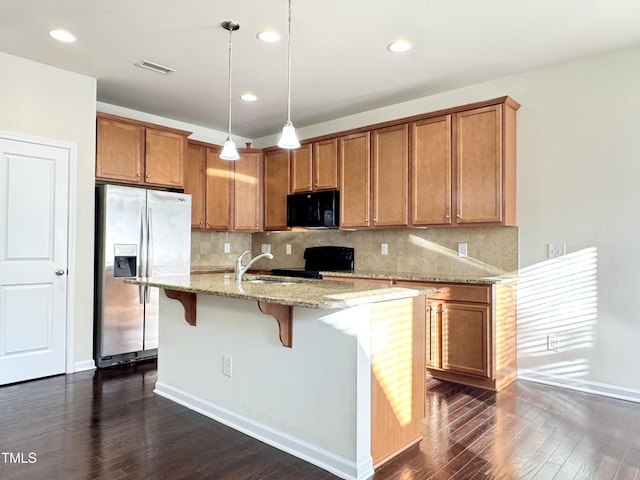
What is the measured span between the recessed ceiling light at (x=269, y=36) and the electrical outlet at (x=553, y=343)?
3.19m

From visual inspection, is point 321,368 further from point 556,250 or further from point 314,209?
point 314,209

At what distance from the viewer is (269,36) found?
312cm

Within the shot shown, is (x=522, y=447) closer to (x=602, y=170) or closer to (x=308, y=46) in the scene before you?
(x=602, y=170)

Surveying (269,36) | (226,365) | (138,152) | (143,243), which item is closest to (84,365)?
(143,243)

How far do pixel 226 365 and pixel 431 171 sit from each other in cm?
250

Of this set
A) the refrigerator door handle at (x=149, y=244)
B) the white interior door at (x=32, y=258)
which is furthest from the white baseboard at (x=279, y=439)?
the refrigerator door handle at (x=149, y=244)

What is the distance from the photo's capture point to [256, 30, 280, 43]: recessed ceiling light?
308 centimetres

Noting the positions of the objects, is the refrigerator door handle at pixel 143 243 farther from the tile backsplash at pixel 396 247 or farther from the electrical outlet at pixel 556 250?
the electrical outlet at pixel 556 250

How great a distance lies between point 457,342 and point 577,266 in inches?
44.5

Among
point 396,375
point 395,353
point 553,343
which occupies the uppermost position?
point 395,353

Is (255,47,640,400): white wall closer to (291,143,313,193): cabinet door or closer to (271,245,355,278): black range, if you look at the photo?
(271,245,355,278): black range

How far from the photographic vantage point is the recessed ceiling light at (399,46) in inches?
127

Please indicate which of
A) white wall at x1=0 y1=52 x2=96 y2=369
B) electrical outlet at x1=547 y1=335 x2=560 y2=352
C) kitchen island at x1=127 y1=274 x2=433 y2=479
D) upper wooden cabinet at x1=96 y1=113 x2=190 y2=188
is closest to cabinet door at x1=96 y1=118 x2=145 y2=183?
upper wooden cabinet at x1=96 y1=113 x2=190 y2=188

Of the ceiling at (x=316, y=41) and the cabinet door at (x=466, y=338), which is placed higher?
the ceiling at (x=316, y=41)
